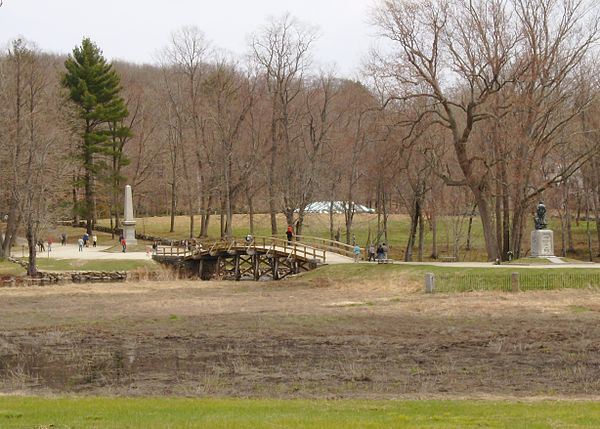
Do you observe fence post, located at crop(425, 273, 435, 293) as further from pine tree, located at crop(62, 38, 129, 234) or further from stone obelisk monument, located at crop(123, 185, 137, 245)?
pine tree, located at crop(62, 38, 129, 234)

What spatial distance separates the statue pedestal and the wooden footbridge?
1018 centimetres

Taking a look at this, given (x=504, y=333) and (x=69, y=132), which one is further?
(x=69, y=132)

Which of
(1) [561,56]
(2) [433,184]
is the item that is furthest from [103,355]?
(2) [433,184]

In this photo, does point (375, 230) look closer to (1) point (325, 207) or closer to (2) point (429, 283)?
(1) point (325, 207)

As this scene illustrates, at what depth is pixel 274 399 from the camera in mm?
14461

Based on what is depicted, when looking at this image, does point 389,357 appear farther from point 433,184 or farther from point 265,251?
point 433,184

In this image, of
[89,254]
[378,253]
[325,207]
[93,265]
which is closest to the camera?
[378,253]

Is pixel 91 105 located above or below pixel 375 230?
above

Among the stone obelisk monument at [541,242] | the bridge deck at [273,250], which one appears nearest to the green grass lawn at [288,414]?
the stone obelisk monument at [541,242]

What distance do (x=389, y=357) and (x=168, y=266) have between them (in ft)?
119

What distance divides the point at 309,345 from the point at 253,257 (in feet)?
94.8

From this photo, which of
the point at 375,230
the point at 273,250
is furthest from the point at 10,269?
the point at 375,230

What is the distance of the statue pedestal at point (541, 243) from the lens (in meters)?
39.7

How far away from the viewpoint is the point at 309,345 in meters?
22.0
